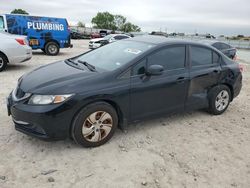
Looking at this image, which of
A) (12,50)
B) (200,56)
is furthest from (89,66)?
(12,50)

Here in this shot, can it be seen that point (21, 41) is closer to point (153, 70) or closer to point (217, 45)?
point (153, 70)

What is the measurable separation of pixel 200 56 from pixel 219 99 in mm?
1018

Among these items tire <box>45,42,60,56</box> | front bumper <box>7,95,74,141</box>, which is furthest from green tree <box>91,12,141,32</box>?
front bumper <box>7,95,74,141</box>

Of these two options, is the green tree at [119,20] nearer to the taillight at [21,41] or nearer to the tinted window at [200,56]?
the taillight at [21,41]

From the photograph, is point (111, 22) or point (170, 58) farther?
point (111, 22)

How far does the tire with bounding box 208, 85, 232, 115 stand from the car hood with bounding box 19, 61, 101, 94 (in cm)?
249

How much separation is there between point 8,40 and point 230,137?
7185 millimetres

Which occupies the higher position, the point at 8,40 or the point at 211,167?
the point at 8,40

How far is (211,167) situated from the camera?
326cm

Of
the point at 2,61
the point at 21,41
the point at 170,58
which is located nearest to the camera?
the point at 170,58

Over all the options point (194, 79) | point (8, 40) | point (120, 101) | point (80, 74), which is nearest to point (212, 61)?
point (194, 79)

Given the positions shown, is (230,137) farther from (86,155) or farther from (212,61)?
(86,155)

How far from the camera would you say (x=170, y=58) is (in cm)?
418

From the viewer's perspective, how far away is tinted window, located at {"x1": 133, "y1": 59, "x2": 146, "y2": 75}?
3.71m
